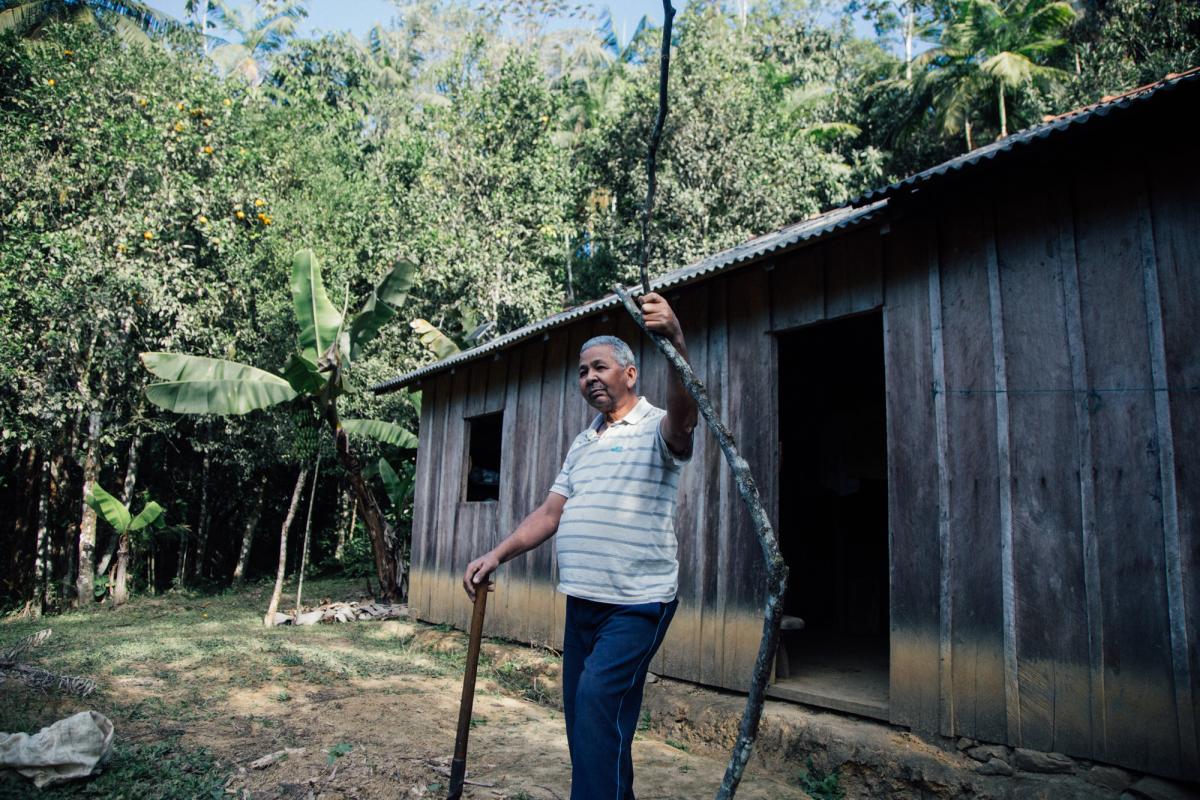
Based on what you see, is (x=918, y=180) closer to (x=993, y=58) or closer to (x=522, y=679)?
(x=522, y=679)

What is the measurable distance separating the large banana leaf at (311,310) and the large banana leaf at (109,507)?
3.90m

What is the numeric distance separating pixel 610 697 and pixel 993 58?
66.8 ft

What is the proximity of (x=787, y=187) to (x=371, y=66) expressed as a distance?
1638 cm

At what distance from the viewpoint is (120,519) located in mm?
10359

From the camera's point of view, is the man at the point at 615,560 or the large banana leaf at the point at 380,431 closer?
the man at the point at 615,560

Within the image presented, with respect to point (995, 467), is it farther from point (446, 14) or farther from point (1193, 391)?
point (446, 14)

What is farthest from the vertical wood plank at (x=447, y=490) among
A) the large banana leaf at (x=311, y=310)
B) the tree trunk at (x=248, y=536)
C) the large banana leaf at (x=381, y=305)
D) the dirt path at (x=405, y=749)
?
the tree trunk at (x=248, y=536)

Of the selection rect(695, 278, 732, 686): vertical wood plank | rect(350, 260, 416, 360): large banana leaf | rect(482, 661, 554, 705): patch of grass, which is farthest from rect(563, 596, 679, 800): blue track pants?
rect(350, 260, 416, 360): large banana leaf

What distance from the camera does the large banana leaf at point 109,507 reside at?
1021 cm

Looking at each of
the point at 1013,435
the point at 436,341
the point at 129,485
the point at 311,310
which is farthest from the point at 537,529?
the point at 129,485

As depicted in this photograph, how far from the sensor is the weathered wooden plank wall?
10.6 ft

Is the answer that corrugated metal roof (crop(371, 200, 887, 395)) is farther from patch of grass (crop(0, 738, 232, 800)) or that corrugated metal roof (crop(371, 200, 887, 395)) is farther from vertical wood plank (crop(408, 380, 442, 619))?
patch of grass (crop(0, 738, 232, 800))

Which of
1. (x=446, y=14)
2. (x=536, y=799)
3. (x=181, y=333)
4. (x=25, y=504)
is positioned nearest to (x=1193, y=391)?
(x=536, y=799)

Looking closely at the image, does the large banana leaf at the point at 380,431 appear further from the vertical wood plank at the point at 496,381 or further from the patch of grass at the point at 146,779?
the patch of grass at the point at 146,779
